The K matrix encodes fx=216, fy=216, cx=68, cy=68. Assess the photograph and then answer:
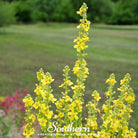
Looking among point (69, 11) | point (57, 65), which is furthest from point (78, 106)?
point (69, 11)

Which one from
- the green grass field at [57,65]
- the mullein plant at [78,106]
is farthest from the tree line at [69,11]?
the mullein plant at [78,106]

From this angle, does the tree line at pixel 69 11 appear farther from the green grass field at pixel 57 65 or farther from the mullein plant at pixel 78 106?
the mullein plant at pixel 78 106

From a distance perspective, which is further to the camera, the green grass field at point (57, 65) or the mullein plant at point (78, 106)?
the green grass field at point (57, 65)

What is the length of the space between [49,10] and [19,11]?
24.4 feet

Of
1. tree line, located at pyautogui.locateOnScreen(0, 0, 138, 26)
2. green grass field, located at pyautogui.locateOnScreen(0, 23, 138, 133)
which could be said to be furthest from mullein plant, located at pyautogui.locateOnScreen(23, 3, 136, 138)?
tree line, located at pyautogui.locateOnScreen(0, 0, 138, 26)

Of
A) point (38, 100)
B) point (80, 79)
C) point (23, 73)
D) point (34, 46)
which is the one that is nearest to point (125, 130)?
point (80, 79)

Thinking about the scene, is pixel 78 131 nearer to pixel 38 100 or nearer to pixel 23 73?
pixel 38 100

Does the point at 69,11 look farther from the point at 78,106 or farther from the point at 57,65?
the point at 78,106

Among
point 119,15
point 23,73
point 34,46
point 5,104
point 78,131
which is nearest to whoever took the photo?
point 78,131

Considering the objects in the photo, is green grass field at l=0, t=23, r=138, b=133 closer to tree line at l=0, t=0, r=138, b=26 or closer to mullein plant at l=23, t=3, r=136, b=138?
mullein plant at l=23, t=3, r=136, b=138

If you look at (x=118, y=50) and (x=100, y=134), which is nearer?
(x=100, y=134)

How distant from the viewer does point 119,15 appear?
2973 cm

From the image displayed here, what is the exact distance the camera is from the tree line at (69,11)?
80.1 ft

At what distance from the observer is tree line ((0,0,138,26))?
80.1ft
